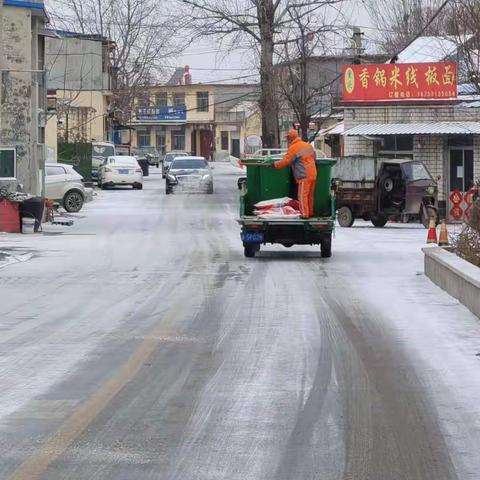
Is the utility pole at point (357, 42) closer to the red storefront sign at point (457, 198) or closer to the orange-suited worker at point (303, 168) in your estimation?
the red storefront sign at point (457, 198)

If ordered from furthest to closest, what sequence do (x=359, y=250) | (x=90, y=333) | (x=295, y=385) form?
1. (x=359, y=250)
2. (x=90, y=333)
3. (x=295, y=385)

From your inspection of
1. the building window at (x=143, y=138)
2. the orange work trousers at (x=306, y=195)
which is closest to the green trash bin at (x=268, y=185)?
the orange work trousers at (x=306, y=195)

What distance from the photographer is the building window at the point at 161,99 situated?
110m

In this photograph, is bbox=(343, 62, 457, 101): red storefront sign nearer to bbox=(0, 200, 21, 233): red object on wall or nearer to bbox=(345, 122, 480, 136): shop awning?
bbox=(345, 122, 480, 136): shop awning

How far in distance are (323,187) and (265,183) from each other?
1100mm

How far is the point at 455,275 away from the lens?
13.6 m

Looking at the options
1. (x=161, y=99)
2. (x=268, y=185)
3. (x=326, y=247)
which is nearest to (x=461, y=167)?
(x=268, y=185)

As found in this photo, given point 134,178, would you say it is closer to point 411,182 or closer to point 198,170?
point 198,170

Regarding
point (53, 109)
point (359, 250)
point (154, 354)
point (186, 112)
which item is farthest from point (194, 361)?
point (186, 112)

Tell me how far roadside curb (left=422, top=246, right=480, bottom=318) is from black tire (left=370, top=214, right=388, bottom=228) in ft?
45.8

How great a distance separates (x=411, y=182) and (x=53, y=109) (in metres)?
19.5

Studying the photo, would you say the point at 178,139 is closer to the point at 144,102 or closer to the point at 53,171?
the point at 144,102

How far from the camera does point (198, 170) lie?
47062mm

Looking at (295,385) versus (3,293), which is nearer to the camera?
(295,385)
